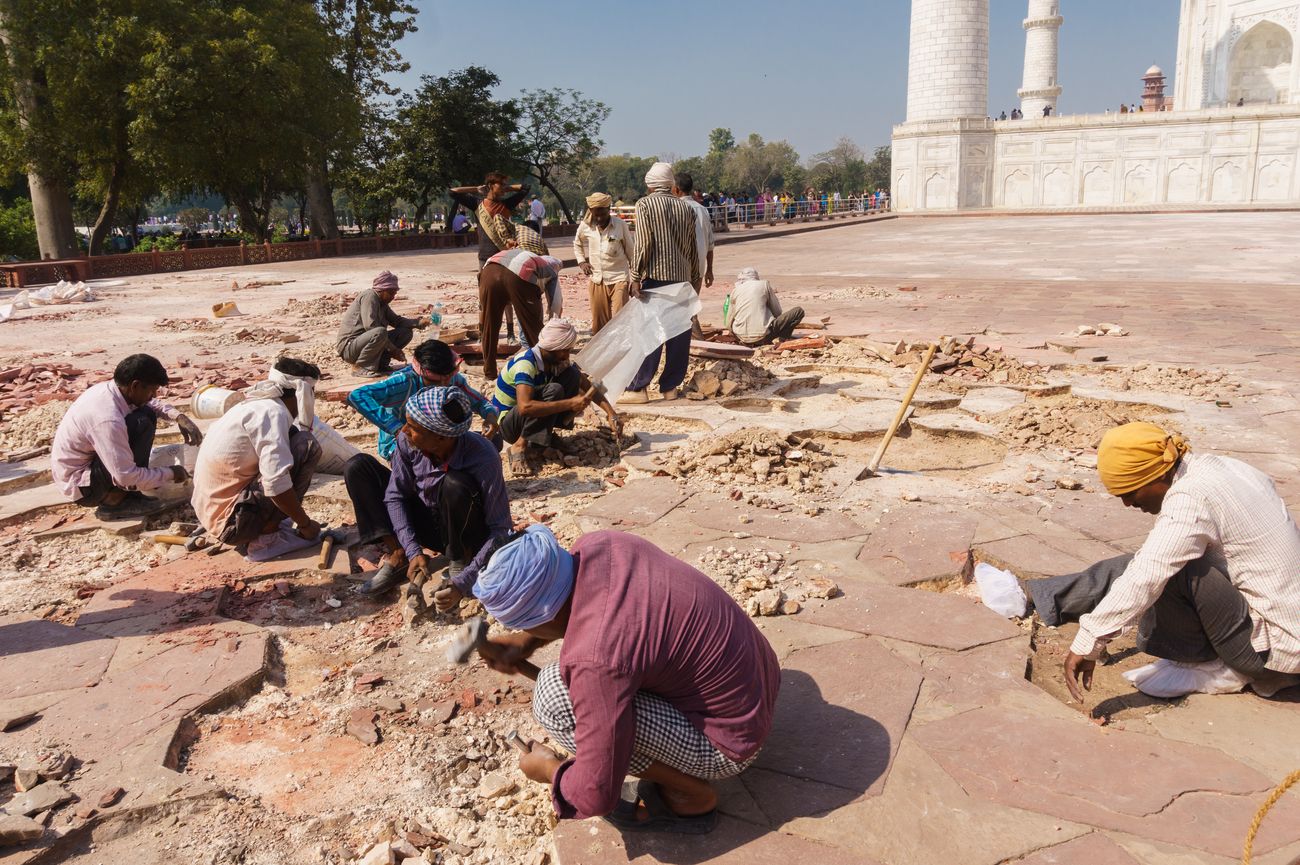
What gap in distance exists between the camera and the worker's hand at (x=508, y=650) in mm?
2312

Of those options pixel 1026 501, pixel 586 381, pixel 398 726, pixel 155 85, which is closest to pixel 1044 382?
pixel 1026 501

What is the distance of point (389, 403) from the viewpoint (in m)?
4.48

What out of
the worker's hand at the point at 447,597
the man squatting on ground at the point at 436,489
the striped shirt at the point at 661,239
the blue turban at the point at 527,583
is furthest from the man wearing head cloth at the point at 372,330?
the blue turban at the point at 527,583

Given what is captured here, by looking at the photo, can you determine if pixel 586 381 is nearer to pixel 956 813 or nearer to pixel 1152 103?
pixel 956 813

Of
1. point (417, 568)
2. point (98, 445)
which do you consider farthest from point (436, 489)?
point (98, 445)

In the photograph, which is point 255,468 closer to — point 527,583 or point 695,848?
point 527,583

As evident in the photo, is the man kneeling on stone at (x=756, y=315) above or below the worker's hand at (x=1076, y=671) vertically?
above

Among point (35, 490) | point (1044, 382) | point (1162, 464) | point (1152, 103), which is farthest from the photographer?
point (1152, 103)

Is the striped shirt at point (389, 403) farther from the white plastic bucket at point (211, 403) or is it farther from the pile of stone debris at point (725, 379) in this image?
the pile of stone debris at point (725, 379)

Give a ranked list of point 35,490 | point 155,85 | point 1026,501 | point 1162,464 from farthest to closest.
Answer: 1. point 155,85
2. point 35,490
3. point 1026,501
4. point 1162,464

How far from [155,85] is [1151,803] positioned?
885 inches

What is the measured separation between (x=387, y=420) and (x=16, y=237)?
25.2 metres

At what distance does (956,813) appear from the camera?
7.49ft

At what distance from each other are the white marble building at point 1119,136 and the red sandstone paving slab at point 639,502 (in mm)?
35518
